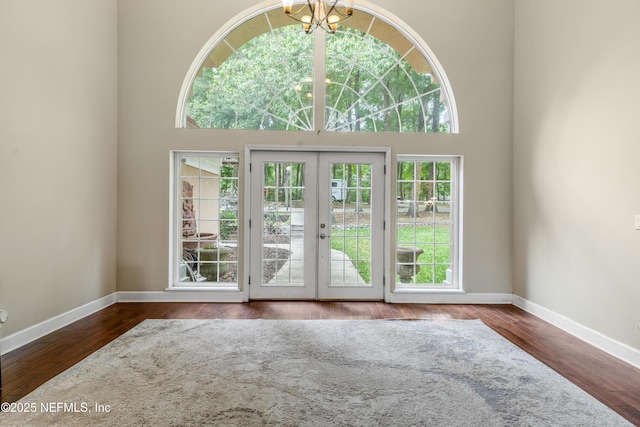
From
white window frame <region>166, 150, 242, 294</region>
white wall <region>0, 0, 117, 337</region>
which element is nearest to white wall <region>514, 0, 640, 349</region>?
white window frame <region>166, 150, 242, 294</region>

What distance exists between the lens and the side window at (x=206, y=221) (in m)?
4.79

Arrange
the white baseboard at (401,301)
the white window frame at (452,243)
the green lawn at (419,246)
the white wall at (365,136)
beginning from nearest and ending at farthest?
the white baseboard at (401,301) < the white wall at (365,136) < the white window frame at (452,243) < the green lawn at (419,246)

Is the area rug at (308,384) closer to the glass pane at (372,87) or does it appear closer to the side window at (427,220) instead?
the side window at (427,220)

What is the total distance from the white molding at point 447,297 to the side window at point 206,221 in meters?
2.29

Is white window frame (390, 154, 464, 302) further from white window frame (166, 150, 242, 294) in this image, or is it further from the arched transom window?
white window frame (166, 150, 242, 294)

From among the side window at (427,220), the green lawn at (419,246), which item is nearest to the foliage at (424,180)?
the side window at (427,220)

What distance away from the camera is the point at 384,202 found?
480cm

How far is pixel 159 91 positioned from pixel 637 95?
199 inches

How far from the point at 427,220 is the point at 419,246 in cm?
37

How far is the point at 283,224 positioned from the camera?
189 inches

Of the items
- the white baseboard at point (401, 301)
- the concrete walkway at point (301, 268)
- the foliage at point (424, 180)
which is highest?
the foliage at point (424, 180)

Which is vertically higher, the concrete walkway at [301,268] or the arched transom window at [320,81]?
the arched transom window at [320,81]

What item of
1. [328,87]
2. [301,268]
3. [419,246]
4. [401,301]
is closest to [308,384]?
[301,268]

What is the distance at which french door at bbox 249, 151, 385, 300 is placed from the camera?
15.6 feet
